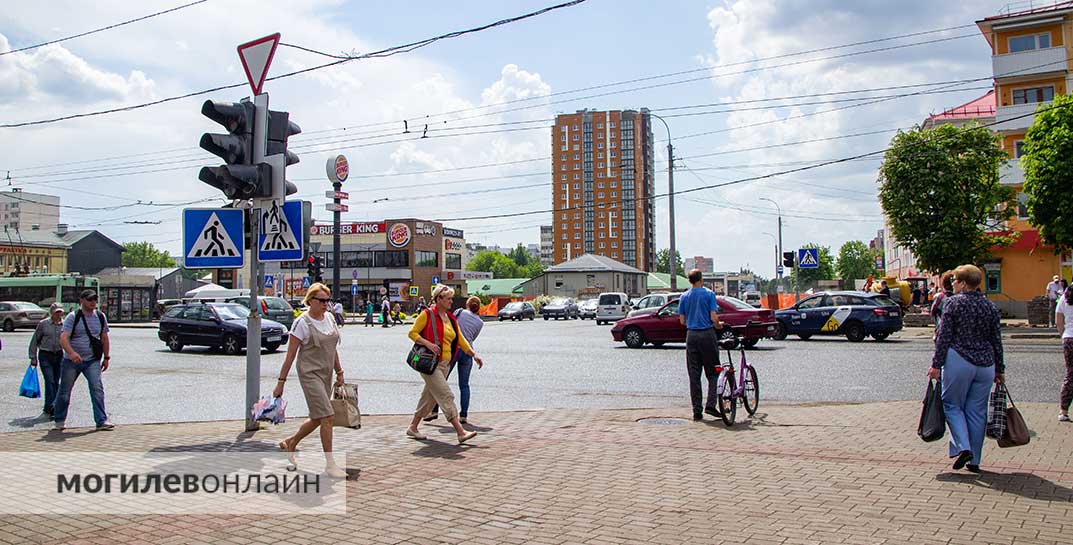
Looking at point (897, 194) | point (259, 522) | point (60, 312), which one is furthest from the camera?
point (897, 194)

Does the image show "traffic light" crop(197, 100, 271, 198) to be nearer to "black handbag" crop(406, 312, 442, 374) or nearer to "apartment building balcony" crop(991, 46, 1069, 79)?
"black handbag" crop(406, 312, 442, 374)

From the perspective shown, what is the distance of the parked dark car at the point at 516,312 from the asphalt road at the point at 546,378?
3124 cm

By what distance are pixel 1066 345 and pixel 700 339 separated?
4157mm

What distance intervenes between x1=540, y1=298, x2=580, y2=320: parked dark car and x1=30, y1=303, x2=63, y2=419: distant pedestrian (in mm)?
45994

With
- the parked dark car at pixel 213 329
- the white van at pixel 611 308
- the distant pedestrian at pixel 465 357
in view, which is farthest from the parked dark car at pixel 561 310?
the distant pedestrian at pixel 465 357

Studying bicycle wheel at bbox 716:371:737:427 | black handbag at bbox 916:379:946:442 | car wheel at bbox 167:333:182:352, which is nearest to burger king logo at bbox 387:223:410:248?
car wheel at bbox 167:333:182:352

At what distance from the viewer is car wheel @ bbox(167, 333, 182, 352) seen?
23141 millimetres

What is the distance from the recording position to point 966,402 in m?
6.42

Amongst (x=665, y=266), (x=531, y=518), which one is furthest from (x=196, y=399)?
(x=665, y=266)

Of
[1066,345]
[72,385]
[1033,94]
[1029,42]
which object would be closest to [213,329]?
[72,385]

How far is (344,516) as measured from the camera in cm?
538

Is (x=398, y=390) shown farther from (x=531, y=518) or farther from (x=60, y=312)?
(x=531, y=518)

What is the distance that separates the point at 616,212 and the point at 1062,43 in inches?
4485

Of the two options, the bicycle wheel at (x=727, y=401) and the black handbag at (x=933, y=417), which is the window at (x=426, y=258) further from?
the black handbag at (x=933, y=417)
